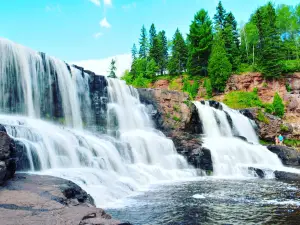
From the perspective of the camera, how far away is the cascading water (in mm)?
13820

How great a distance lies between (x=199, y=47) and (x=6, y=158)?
4850cm

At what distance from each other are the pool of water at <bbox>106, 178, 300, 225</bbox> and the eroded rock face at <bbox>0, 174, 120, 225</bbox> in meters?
1.81

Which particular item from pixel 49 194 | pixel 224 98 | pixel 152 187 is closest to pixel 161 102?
pixel 152 187

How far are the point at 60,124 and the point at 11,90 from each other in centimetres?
434

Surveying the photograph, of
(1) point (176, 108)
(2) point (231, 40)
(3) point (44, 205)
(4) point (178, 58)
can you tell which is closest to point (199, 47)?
(4) point (178, 58)

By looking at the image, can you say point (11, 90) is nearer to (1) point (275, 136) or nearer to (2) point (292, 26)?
(1) point (275, 136)

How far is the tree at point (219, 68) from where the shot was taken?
46344 millimetres

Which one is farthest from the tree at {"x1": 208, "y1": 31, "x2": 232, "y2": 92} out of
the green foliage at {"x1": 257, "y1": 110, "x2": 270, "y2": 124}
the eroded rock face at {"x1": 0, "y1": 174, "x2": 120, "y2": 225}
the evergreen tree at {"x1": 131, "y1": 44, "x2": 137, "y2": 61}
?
the evergreen tree at {"x1": 131, "y1": 44, "x2": 137, "y2": 61}

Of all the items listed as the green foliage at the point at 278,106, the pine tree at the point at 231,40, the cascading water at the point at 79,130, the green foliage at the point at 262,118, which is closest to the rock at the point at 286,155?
the green foliage at the point at 262,118

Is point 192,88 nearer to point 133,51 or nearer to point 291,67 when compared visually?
point 291,67

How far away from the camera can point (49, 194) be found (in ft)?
29.1

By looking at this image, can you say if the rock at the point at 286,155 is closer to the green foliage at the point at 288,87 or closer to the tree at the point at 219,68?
the green foliage at the point at 288,87

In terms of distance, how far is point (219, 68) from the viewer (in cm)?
4653

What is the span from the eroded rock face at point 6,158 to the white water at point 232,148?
1546 cm
